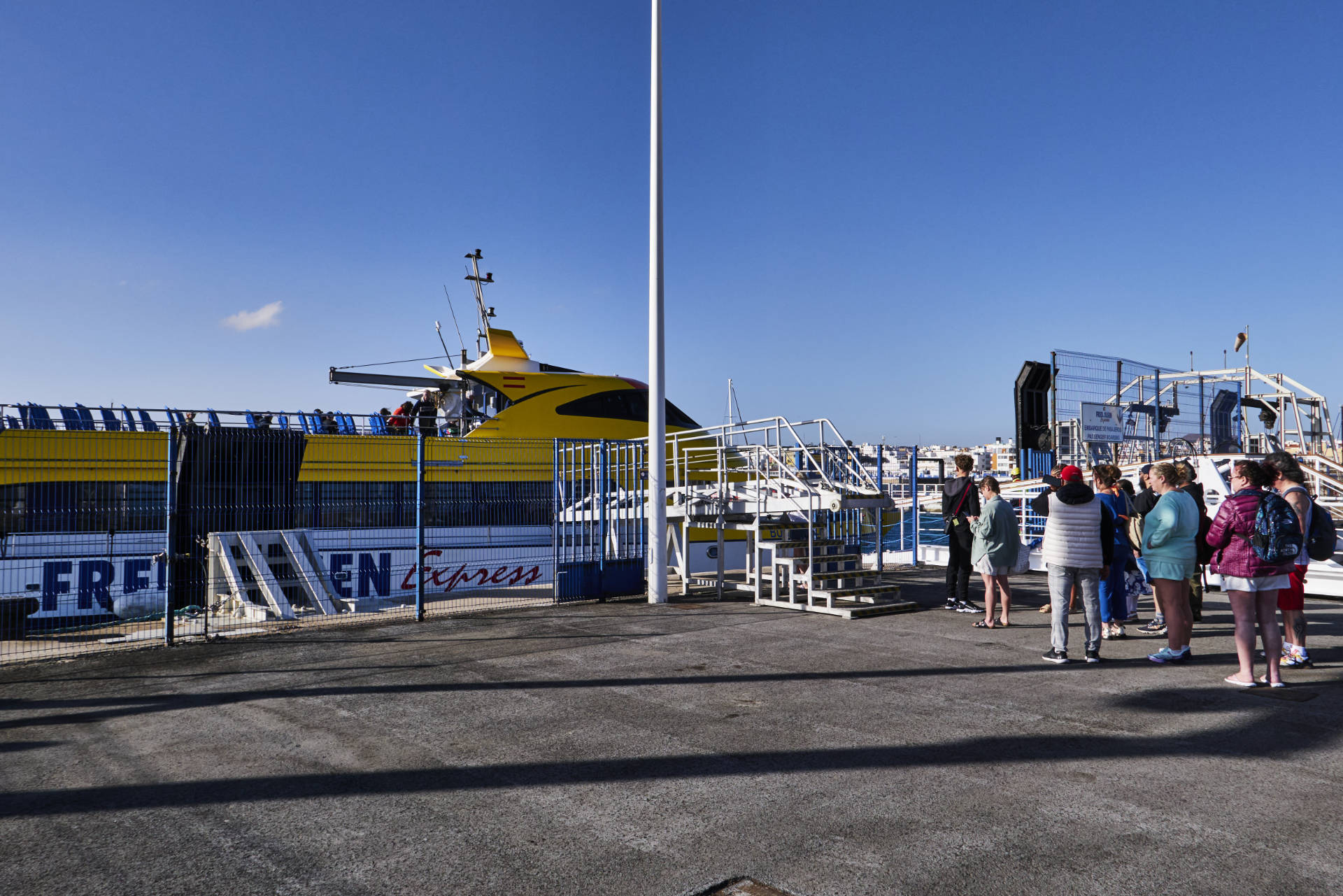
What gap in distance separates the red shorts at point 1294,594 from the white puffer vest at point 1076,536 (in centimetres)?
125

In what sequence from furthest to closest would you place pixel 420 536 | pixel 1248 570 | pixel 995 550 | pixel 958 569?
pixel 958 569 → pixel 420 536 → pixel 995 550 → pixel 1248 570

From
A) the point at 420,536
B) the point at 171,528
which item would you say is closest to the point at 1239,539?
the point at 420,536

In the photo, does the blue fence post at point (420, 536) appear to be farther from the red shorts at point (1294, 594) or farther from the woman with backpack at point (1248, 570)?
the red shorts at point (1294, 594)

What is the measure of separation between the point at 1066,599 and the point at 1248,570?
1306 mm

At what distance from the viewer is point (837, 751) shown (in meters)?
4.70

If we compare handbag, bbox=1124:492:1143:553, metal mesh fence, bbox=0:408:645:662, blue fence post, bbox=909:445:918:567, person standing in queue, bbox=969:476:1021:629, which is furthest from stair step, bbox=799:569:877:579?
blue fence post, bbox=909:445:918:567

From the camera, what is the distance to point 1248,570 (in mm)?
5820

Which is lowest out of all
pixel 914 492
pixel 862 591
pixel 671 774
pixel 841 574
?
pixel 671 774

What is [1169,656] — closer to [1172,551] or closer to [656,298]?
[1172,551]

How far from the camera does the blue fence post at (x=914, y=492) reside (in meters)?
15.3

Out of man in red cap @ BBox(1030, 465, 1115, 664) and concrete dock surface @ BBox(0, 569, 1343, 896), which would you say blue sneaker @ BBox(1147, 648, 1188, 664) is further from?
man in red cap @ BBox(1030, 465, 1115, 664)

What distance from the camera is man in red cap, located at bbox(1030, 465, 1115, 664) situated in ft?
22.1

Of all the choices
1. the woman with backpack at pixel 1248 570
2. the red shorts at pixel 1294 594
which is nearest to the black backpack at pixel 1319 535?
the red shorts at pixel 1294 594

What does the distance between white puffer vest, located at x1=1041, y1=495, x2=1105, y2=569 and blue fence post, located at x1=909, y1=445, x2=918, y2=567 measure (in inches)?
331
